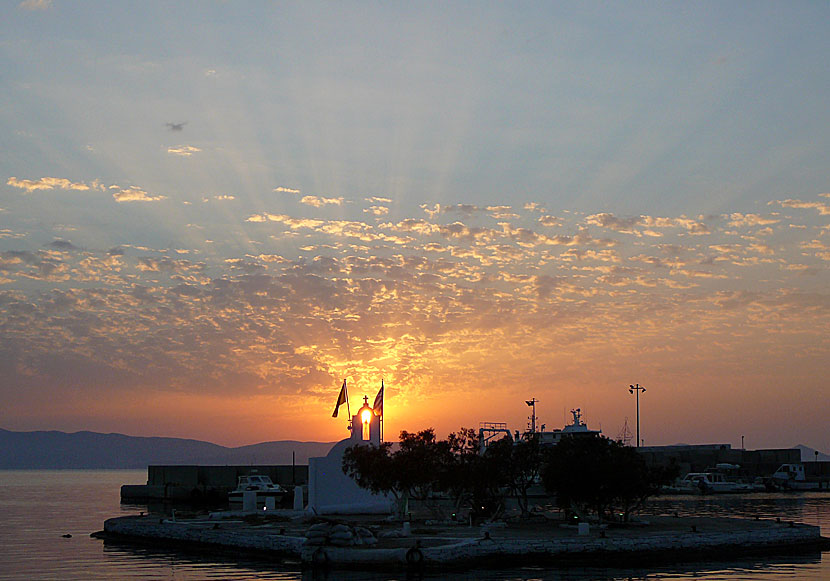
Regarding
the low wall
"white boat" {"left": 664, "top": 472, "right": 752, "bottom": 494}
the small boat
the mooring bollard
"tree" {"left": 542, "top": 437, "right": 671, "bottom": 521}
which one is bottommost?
"white boat" {"left": 664, "top": 472, "right": 752, "bottom": 494}

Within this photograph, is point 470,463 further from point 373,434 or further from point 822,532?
point 822,532

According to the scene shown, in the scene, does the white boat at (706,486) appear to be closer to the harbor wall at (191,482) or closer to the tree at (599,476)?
the harbor wall at (191,482)

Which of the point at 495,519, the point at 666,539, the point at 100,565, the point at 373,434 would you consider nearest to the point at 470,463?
the point at 495,519

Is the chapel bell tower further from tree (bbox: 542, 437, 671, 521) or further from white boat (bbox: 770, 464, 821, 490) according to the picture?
A: white boat (bbox: 770, 464, 821, 490)

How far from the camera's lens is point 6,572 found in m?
40.9

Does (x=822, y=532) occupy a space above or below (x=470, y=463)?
below

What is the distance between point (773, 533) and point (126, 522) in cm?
3550

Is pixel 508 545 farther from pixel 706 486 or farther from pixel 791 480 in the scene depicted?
pixel 791 480

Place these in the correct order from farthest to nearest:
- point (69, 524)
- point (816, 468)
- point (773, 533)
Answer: point (816, 468) < point (69, 524) < point (773, 533)

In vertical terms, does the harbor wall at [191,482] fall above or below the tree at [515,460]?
below

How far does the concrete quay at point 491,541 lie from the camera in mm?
39062

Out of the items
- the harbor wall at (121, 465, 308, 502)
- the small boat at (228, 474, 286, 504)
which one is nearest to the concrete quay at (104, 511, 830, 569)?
the small boat at (228, 474, 286, 504)

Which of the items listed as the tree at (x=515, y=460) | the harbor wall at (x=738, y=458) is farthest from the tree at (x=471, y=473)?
the harbor wall at (x=738, y=458)

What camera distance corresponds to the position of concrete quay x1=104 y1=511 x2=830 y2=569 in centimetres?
3906
